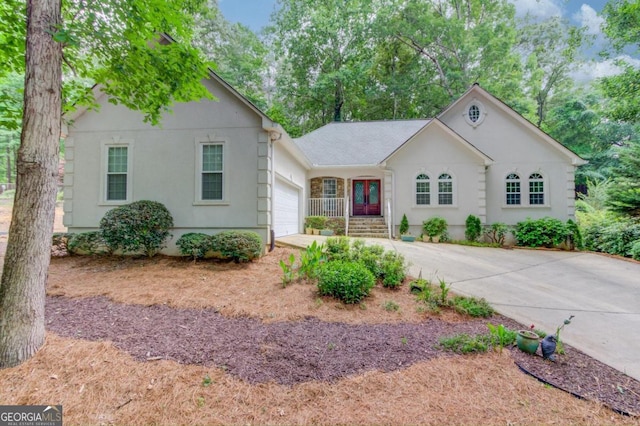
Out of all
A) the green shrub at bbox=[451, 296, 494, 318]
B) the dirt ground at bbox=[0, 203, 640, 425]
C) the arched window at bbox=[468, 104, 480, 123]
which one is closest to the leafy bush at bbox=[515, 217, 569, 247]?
the arched window at bbox=[468, 104, 480, 123]

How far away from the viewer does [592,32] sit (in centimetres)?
1536

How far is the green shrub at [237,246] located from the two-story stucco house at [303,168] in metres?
0.92

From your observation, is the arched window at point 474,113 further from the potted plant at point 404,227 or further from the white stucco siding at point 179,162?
the white stucco siding at point 179,162

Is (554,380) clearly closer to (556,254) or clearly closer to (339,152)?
(556,254)

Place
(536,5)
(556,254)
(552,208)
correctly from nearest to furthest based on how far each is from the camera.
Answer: (556,254)
(552,208)
(536,5)

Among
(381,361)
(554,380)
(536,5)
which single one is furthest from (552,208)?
(536,5)

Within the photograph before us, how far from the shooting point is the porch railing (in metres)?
13.8

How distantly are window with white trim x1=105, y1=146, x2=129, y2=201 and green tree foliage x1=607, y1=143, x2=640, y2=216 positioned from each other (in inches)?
609

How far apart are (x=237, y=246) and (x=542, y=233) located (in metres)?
11.2

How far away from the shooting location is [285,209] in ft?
35.4

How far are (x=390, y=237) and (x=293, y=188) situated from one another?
458cm

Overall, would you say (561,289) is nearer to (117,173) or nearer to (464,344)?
(464,344)

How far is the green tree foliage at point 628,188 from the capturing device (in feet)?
29.7

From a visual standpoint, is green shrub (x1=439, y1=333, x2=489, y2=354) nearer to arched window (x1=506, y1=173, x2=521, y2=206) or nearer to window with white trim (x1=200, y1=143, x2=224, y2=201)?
window with white trim (x1=200, y1=143, x2=224, y2=201)
